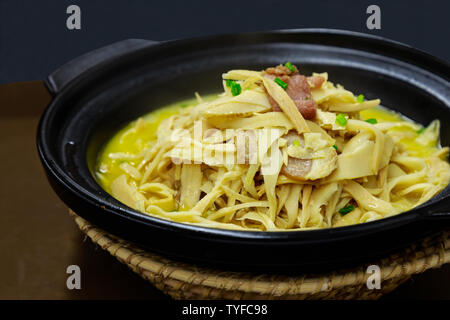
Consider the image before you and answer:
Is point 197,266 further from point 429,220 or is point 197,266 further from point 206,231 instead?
point 429,220

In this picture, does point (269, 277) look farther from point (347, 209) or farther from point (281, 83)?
point (281, 83)

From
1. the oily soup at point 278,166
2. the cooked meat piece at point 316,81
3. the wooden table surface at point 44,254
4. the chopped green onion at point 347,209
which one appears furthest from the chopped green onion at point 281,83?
the wooden table surface at point 44,254

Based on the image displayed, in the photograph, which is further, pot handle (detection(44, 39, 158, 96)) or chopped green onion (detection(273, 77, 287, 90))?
pot handle (detection(44, 39, 158, 96))

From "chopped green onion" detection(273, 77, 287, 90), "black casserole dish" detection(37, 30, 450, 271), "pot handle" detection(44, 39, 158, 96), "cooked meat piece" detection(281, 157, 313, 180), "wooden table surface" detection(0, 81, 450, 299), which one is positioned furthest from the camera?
"pot handle" detection(44, 39, 158, 96)

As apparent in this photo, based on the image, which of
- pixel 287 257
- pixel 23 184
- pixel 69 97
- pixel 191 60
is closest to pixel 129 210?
pixel 287 257

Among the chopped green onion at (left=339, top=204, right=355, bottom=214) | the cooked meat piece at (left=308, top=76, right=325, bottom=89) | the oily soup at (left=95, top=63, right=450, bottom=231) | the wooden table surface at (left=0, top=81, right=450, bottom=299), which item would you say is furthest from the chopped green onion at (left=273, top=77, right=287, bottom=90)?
the wooden table surface at (left=0, top=81, right=450, bottom=299)

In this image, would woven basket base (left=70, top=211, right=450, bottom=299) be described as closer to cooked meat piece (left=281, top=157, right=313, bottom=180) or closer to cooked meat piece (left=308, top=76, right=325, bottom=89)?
cooked meat piece (left=281, top=157, right=313, bottom=180)
